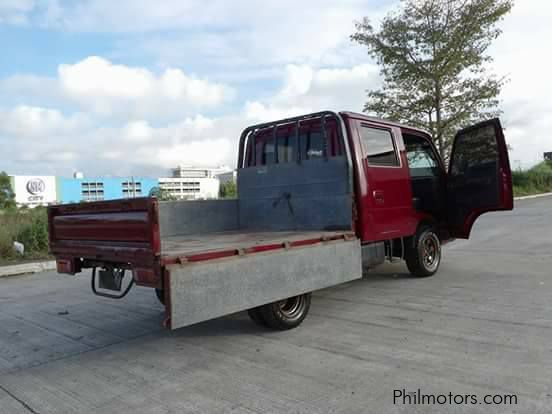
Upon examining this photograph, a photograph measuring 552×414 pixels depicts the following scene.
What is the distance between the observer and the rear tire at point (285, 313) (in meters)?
4.86

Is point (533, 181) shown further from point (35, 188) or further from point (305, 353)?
point (35, 188)

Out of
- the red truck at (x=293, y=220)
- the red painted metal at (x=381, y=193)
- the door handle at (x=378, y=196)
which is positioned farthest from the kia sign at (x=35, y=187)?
the door handle at (x=378, y=196)

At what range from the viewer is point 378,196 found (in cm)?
610

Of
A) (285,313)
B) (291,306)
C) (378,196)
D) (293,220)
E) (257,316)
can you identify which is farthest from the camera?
(293,220)

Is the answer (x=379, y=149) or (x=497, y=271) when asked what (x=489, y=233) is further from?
(x=379, y=149)

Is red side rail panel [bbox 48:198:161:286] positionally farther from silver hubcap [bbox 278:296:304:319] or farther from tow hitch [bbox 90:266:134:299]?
silver hubcap [bbox 278:296:304:319]

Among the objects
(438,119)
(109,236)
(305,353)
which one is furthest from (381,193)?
(438,119)

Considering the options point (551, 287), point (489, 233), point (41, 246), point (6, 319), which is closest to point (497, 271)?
point (551, 287)

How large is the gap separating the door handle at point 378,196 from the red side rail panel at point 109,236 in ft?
10.1

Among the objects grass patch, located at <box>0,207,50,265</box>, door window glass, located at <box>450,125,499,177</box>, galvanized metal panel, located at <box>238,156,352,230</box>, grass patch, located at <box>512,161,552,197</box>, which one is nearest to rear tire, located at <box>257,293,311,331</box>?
galvanized metal panel, located at <box>238,156,352,230</box>

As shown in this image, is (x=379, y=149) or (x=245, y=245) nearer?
(x=245, y=245)

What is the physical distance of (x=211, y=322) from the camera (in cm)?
559

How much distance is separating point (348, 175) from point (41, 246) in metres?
9.50

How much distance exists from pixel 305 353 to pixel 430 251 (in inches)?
152
